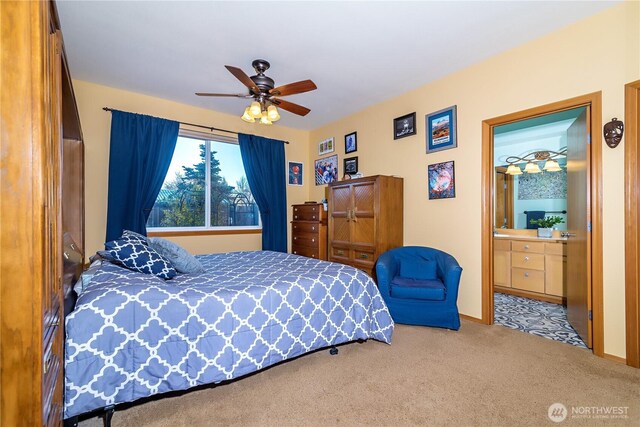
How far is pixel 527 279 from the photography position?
4.06 metres

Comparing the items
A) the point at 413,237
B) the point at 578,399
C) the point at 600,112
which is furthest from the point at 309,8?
the point at 578,399

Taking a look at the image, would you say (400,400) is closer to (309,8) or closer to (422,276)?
(422,276)

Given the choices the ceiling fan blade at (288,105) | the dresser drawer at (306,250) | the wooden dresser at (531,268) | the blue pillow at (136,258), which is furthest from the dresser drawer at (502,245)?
the blue pillow at (136,258)

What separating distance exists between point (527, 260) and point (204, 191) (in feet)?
15.8

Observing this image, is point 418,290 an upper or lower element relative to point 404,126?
lower

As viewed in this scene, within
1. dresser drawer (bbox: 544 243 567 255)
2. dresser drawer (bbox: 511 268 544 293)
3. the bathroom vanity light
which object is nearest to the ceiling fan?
dresser drawer (bbox: 544 243 567 255)

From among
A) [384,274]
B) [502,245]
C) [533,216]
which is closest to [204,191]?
[384,274]

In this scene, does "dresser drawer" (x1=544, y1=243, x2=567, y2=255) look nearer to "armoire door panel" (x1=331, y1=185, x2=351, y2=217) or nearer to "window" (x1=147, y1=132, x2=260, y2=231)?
"armoire door panel" (x1=331, y1=185, x2=351, y2=217)

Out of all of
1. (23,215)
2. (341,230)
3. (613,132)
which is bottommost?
(341,230)

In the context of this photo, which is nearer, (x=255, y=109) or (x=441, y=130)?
(x=255, y=109)

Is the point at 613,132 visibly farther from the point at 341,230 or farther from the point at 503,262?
the point at 341,230

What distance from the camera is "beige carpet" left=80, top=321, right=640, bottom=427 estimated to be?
163cm

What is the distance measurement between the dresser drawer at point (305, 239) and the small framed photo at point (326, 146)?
1546mm

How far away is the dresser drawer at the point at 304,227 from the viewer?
4.57m
